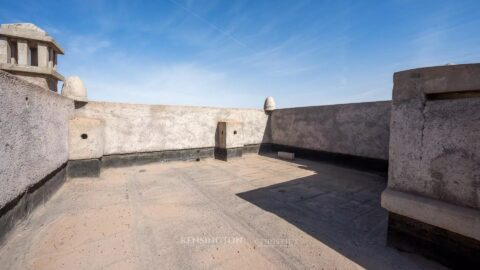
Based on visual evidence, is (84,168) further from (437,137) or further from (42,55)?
(437,137)

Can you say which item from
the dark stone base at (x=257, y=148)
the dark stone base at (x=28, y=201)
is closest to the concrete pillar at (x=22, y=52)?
the dark stone base at (x=28, y=201)

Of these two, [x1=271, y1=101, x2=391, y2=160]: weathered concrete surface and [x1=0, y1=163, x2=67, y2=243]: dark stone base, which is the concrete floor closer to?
[x1=0, y1=163, x2=67, y2=243]: dark stone base

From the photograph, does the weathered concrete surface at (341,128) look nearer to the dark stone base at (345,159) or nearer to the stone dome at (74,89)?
the dark stone base at (345,159)

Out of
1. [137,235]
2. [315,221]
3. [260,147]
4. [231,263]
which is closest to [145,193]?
[137,235]

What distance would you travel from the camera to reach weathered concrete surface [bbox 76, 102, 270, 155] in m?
5.94

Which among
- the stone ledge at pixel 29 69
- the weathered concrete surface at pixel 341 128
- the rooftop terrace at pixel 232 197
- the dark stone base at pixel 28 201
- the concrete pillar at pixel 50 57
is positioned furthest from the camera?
the concrete pillar at pixel 50 57

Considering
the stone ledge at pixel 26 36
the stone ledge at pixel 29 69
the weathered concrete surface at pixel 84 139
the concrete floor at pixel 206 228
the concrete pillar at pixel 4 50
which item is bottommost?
the concrete floor at pixel 206 228

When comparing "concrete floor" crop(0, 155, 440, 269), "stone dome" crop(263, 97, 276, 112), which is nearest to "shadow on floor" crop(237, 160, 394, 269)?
"concrete floor" crop(0, 155, 440, 269)

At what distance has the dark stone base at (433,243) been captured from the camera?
1854 mm

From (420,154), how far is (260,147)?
24.9 feet

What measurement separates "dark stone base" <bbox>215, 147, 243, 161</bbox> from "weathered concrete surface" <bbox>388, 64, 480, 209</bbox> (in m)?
5.75

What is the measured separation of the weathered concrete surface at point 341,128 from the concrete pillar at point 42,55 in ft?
28.5

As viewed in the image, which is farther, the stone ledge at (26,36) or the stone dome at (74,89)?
the stone ledge at (26,36)

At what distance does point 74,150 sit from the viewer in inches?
188
